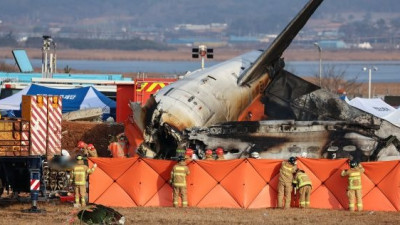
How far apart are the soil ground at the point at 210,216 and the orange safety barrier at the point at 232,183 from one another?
0.73 metres

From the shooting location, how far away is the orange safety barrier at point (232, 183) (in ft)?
106

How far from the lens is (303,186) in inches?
1257

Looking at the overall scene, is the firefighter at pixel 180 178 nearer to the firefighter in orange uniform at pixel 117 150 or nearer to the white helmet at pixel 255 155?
the white helmet at pixel 255 155

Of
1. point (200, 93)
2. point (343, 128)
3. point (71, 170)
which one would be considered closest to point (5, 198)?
point (71, 170)

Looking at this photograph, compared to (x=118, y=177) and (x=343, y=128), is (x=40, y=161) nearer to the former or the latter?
(x=118, y=177)

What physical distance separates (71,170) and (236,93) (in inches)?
354

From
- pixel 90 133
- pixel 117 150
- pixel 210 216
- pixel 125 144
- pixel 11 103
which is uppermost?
pixel 11 103

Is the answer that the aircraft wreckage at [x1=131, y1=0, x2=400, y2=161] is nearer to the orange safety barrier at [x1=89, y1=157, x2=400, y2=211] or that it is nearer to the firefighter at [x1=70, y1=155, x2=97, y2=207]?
the orange safety barrier at [x1=89, y1=157, x2=400, y2=211]

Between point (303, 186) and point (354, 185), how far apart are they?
1.55 metres

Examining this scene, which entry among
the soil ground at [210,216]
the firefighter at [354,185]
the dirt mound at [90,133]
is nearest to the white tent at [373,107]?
the dirt mound at [90,133]

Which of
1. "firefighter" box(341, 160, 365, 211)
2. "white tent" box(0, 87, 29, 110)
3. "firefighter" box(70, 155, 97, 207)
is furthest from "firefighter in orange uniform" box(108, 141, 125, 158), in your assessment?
"white tent" box(0, 87, 29, 110)

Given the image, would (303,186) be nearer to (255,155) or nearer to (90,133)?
(255,155)

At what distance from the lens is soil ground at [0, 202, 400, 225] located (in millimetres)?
29016

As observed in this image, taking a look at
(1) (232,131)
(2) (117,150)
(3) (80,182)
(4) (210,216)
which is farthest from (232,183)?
(2) (117,150)
